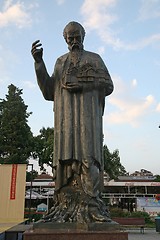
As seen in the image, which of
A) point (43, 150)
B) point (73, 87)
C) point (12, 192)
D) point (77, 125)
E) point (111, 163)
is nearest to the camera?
point (77, 125)

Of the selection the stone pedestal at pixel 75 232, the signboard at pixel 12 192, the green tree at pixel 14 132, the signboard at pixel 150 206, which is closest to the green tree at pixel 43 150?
the green tree at pixel 14 132

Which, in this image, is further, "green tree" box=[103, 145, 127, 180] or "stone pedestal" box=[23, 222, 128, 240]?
"green tree" box=[103, 145, 127, 180]

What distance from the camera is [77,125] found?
16.2 feet

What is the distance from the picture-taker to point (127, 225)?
19.7m

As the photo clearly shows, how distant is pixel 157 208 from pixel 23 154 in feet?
53.0

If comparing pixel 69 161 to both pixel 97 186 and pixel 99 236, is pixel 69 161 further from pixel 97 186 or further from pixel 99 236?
pixel 99 236

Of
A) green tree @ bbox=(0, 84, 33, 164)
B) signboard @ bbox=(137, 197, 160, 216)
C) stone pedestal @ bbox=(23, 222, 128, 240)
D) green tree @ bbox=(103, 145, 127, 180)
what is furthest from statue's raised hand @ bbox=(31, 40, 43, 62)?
green tree @ bbox=(103, 145, 127, 180)

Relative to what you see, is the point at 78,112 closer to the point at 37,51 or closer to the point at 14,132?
the point at 37,51

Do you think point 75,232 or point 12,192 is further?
point 12,192

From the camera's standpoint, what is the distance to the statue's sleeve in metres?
5.14

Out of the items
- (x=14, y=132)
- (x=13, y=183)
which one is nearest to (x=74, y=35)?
(x=13, y=183)

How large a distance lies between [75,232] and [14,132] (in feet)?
99.5

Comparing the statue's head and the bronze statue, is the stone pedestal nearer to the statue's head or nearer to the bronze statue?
the bronze statue

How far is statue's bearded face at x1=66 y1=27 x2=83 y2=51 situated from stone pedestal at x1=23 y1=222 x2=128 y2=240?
→ 3231mm
